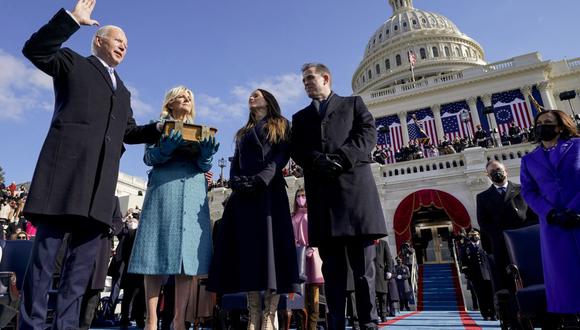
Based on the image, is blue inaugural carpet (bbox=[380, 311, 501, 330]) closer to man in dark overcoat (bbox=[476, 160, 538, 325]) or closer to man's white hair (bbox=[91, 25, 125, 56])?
man in dark overcoat (bbox=[476, 160, 538, 325])

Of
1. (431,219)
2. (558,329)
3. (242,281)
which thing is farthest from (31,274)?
(431,219)

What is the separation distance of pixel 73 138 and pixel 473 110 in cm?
3432

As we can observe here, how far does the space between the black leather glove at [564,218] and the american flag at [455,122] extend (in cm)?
2960

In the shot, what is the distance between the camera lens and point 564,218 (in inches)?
109

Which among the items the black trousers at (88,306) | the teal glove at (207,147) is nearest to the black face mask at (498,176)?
the teal glove at (207,147)

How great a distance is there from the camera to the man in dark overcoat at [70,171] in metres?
1.99

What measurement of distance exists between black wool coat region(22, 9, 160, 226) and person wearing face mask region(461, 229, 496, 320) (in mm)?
7071

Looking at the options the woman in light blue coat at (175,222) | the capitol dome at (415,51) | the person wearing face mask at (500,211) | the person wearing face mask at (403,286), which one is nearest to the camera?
the woman in light blue coat at (175,222)

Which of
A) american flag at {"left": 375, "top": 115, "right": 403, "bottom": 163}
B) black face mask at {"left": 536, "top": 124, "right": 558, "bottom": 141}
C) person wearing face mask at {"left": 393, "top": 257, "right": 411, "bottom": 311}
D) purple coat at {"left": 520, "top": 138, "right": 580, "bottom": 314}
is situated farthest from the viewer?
american flag at {"left": 375, "top": 115, "right": 403, "bottom": 163}

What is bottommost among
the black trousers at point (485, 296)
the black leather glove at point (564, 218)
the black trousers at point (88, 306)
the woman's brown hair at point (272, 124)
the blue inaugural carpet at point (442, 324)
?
the blue inaugural carpet at point (442, 324)

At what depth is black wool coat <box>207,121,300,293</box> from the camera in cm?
270

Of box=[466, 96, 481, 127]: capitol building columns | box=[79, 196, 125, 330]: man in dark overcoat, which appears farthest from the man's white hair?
box=[466, 96, 481, 127]: capitol building columns

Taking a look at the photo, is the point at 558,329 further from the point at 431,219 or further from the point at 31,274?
the point at 431,219

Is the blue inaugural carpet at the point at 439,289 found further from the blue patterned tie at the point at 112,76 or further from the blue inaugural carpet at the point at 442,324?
the blue patterned tie at the point at 112,76
